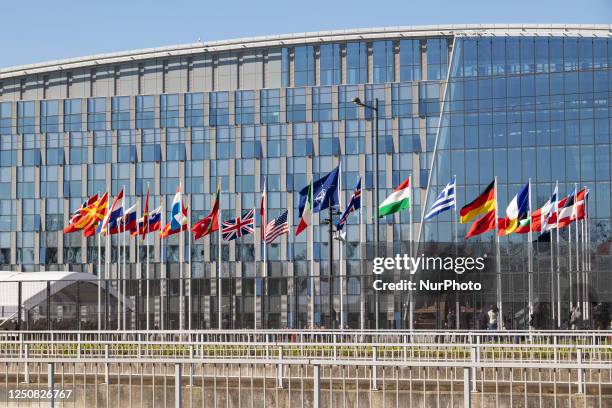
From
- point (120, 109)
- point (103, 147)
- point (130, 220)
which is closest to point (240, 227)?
point (130, 220)

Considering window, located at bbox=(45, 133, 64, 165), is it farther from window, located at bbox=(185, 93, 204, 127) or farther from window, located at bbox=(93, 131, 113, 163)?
window, located at bbox=(185, 93, 204, 127)

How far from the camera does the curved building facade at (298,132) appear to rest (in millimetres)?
87000

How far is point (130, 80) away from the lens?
10019 cm

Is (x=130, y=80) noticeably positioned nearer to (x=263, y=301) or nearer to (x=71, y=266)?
(x=71, y=266)

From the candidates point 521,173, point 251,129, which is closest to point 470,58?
point 521,173

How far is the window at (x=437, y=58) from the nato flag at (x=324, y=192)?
125 ft

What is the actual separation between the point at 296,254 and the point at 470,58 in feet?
61.4

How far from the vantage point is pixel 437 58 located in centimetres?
9475

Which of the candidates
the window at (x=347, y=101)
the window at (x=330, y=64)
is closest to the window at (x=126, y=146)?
the window at (x=330, y=64)

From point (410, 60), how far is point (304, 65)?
25.4 ft

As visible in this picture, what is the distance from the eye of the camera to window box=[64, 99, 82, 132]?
101 m

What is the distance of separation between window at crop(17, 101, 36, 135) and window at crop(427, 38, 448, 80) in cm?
3011

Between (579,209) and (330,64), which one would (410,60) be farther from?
(579,209)

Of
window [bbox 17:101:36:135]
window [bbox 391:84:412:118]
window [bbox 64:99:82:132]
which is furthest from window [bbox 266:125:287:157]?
window [bbox 17:101:36:135]
